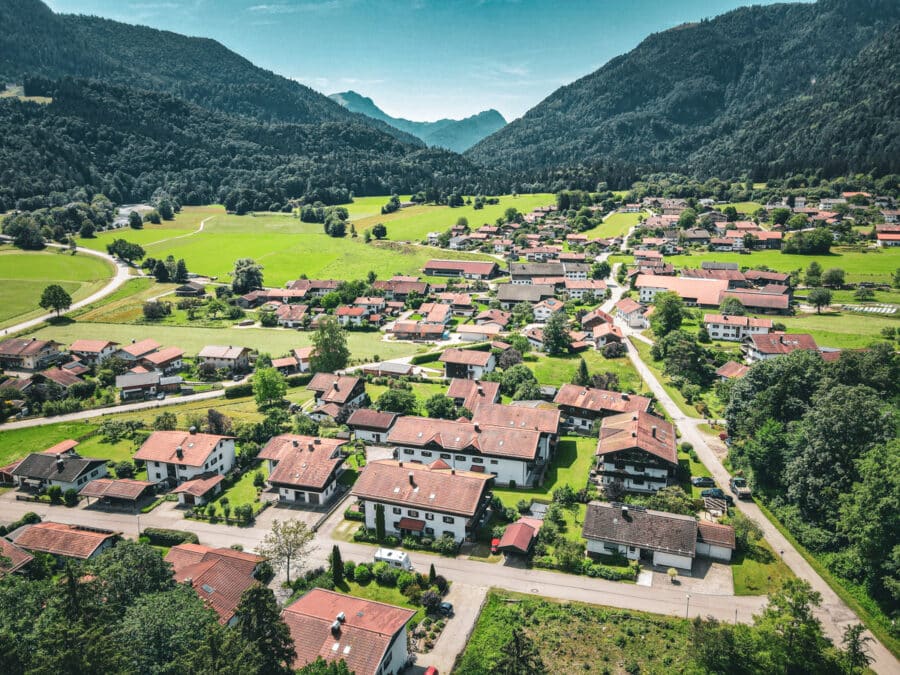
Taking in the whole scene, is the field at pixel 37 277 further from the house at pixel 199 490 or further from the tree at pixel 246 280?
the house at pixel 199 490

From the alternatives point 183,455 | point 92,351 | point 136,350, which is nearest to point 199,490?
point 183,455

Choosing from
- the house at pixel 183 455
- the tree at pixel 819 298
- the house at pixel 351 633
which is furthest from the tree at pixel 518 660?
the tree at pixel 819 298

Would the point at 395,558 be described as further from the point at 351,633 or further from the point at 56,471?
the point at 56,471

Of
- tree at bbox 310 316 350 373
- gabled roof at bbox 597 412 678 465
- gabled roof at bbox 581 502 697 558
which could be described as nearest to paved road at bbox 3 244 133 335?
tree at bbox 310 316 350 373

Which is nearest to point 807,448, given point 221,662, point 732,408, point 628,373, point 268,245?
point 732,408

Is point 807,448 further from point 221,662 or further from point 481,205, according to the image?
point 481,205
